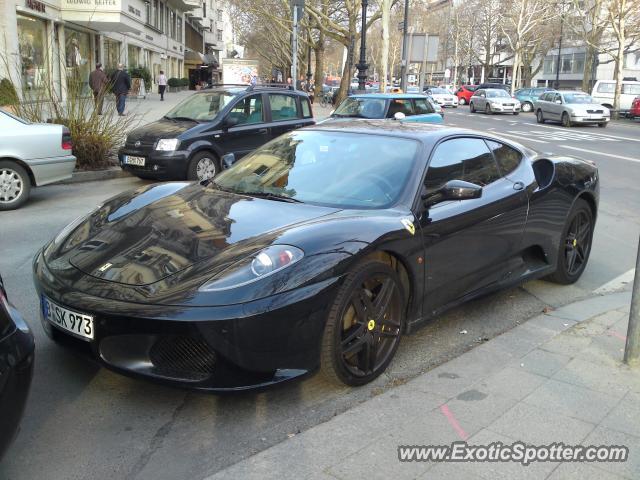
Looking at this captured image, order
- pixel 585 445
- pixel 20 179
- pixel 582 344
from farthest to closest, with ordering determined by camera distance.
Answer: pixel 20 179 → pixel 582 344 → pixel 585 445

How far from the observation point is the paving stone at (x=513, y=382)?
3314 mm

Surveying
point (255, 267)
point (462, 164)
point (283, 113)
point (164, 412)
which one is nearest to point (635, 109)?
point (283, 113)

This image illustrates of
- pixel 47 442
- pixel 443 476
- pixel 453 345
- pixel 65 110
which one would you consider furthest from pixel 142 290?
pixel 65 110

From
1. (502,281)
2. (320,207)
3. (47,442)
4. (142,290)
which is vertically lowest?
(47,442)

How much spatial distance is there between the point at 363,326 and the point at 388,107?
11.0 meters

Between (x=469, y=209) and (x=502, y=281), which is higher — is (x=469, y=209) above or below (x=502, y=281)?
above

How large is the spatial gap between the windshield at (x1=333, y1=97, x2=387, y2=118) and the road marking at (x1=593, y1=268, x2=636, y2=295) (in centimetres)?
843

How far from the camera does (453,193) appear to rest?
148 inches

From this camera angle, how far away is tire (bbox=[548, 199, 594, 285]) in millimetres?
5230

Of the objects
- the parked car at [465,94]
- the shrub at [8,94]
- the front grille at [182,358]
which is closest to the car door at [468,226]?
the front grille at [182,358]

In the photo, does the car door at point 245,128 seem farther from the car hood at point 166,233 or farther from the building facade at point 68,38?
the car hood at point 166,233

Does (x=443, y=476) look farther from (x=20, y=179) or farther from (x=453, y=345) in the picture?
(x=20, y=179)

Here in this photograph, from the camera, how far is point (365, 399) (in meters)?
3.33

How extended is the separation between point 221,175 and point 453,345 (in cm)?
199
